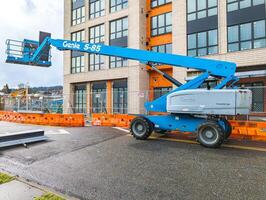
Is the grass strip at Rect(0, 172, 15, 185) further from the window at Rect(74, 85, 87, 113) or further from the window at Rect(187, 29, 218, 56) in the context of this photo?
the window at Rect(74, 85, 87, 113)

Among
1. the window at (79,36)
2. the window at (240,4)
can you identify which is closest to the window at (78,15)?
the window at (79,36)

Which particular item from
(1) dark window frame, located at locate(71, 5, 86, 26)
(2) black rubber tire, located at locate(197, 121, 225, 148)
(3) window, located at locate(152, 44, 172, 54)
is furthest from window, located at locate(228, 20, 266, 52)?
(1) dark window frame, located at locate(71, 5, 86, 26)

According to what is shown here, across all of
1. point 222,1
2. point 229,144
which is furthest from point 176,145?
point 222,1

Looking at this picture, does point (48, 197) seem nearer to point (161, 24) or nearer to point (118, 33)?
point (161, 24)

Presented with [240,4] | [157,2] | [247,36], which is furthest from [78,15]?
[247,36]

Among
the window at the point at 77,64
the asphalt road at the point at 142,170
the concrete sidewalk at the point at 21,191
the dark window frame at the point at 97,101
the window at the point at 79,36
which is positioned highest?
the window at the point at 79,36

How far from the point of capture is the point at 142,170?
4.95 m

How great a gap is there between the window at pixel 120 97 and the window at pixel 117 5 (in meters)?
9.19

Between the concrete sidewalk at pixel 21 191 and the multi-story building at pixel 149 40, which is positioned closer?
the concrete sidewalk at pixel 21 191

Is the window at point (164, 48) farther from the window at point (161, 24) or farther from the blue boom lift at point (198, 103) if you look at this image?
the blue boom lift at point (198, 103)

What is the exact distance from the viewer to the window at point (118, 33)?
23344 mm

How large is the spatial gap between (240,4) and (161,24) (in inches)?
317

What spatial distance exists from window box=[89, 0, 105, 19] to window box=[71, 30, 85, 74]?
2.81 meters

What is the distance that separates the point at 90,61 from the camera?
26.2 metres
